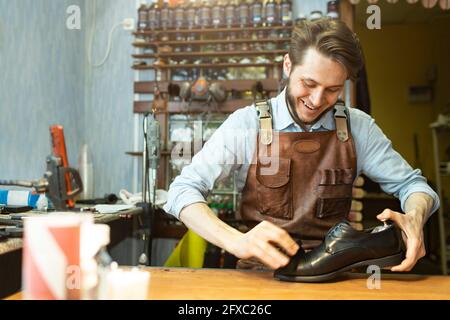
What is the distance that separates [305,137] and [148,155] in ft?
1.29

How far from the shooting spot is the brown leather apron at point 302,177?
854 millimetres

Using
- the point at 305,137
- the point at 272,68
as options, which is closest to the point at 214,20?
the point at 272,68

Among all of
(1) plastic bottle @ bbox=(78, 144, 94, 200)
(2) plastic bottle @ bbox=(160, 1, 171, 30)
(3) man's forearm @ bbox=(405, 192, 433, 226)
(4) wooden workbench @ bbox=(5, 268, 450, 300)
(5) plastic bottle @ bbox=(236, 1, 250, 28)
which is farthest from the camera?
(5) plastic bottle @ bbox=(236, 1, 250, 28)

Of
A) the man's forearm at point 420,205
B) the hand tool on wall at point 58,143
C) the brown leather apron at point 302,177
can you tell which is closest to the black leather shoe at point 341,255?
the man's forearm at point 420,205

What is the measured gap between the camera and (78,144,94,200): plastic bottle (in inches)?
32.5

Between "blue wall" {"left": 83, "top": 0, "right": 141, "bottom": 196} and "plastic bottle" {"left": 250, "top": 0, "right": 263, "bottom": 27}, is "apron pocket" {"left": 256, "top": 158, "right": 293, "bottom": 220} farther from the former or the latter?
"plastic bottle" {"left": 250, "top": 0, "right": 263, "bottom": 27}

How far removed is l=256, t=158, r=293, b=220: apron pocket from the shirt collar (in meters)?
0.09

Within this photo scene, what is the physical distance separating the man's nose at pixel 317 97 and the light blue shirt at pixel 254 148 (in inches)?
4.1

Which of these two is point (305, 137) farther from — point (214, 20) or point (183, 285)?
point (214, 20)

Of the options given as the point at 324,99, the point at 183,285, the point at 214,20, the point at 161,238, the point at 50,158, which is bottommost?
the point at 161,238

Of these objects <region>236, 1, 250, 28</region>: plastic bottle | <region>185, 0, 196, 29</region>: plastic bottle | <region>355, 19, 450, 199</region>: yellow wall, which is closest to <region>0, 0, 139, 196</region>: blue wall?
<region>185, 0, 196, 29</region>: plastic bottle

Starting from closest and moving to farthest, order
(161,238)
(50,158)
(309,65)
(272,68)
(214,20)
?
(50,158) → (309,65) → (161,238) → (214,20) → (272,68)

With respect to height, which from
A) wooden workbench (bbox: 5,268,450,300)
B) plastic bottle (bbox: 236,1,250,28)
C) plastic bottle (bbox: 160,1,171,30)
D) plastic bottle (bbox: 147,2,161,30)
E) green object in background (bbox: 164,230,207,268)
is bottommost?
green object in background (bbox: 164,230,207,268)

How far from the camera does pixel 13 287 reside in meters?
0.51
